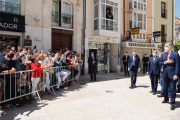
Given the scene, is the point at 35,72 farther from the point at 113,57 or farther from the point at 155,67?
the point at 113,57

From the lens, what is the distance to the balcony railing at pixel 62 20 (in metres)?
11.9

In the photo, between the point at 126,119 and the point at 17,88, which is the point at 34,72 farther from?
the point at 126,119

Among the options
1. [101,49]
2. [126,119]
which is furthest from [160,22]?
[126,119]

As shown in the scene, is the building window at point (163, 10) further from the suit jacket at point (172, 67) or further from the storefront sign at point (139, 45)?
the suit jacket at point (172, 67)

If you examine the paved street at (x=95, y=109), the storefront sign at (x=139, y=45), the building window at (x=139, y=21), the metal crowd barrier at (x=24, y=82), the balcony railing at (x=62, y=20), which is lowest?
the paved street at (x=95, y=109)

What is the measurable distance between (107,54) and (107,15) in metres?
4.14

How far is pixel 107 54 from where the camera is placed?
1554 cm

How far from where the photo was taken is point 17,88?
5.09m

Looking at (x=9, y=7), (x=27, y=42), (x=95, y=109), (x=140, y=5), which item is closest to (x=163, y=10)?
(x=140, y=5)

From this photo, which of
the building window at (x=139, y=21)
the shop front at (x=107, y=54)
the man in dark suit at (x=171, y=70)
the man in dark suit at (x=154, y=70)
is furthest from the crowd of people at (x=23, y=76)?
the building window at (x=139, y=21)

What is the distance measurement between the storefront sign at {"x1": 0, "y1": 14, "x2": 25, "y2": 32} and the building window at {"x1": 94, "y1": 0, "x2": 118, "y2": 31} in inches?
270

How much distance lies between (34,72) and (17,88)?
0.82m

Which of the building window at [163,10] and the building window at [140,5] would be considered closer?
the building window at [140,5]

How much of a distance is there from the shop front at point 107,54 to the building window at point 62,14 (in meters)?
3.49
